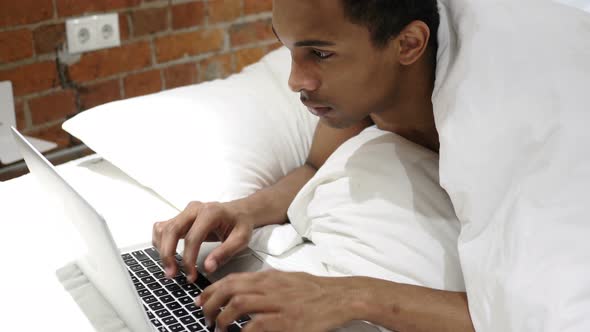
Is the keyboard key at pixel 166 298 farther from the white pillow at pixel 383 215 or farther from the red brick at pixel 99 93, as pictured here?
the red brick at pixel 99 93

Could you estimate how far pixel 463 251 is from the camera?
0.87 m

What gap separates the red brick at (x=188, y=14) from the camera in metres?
1.95

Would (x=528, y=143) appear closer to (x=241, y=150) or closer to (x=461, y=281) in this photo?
(x=461, y=281)

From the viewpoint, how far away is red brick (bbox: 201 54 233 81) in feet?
6.85

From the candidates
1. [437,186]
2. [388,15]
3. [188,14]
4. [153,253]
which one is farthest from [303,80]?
[188,14]

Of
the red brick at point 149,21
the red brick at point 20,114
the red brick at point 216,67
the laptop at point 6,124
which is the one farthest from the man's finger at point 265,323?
the red brick at point 216,67

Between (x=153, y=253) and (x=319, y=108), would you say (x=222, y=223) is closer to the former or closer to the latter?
(x=153, y=253)

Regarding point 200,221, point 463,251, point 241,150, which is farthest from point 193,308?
point 241,150

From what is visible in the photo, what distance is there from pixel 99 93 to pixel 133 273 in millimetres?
970

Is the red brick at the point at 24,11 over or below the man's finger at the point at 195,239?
over

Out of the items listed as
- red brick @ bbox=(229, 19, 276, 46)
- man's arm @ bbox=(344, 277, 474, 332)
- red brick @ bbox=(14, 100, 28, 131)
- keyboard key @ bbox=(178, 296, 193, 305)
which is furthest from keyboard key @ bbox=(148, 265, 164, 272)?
red brick @ bbox=(229, 19, 276, 46)

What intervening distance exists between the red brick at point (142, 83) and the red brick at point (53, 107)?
16 cm

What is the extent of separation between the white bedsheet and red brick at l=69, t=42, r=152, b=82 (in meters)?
0.41

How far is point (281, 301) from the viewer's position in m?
0.84
